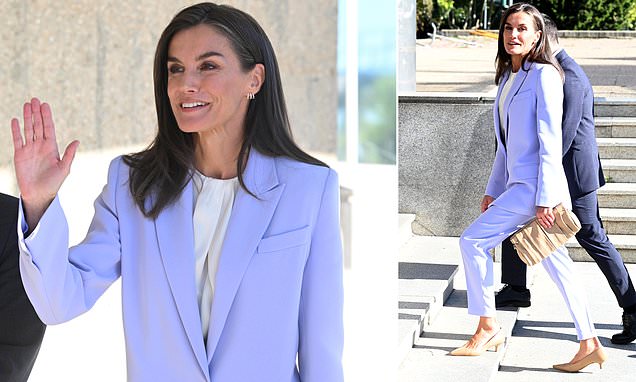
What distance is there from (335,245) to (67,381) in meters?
1.63

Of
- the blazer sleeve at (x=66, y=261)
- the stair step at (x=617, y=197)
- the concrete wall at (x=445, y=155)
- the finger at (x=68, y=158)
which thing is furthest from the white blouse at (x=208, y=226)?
the stair step at (x=617, y=197)

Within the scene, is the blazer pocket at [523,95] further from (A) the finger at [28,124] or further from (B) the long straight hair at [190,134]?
(A) the finger at [28,124]

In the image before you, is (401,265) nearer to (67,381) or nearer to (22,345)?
(67,381)

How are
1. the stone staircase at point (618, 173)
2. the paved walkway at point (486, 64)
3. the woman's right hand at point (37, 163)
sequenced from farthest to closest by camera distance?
the paved walkway at point (486, 64) < the stone staircase at point (618, 173) < the woman's right hand at point (37, 163)

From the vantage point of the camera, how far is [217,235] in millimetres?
2291

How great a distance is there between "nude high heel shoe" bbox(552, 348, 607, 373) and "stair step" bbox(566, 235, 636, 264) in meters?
2.93

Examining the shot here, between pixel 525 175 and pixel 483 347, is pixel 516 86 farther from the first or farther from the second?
pixel 483 347

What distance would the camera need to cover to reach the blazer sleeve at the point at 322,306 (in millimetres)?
2277

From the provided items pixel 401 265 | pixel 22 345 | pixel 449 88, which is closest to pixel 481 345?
pixel 401 265

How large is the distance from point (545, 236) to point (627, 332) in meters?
1.14

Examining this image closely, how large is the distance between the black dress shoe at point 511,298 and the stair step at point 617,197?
2.31m

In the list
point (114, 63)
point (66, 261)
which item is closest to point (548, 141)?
point (114, 63)

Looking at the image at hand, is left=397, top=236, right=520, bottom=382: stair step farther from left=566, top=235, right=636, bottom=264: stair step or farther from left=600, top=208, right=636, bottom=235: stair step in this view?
left=600, top=208, right=636, bottom=235: stair step

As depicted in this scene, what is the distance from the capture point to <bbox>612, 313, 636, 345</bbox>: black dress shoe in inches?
254
